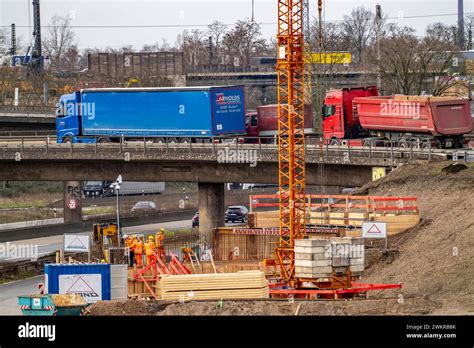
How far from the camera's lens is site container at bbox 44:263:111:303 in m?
37.0

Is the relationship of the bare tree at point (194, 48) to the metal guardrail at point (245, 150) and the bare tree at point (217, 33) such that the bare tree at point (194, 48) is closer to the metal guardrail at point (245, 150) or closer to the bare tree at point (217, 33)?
the bare tree at point (217, 33)

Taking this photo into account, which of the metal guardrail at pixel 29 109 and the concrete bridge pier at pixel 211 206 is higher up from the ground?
the metal guardrail at pixel 29 109

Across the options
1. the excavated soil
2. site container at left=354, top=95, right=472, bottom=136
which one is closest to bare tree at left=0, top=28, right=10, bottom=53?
site container at left=354, top=95, right=472, bottom=136

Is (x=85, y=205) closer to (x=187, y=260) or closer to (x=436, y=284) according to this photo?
(x=187, y=260)

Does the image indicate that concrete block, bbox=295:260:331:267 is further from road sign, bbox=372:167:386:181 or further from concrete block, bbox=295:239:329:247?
road sign, bbox=372:167:386:181

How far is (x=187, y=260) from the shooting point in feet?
155

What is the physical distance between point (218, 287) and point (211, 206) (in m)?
30.4

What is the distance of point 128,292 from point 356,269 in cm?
828

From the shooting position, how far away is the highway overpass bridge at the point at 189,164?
59.3 meters

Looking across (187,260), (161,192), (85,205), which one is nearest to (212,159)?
(187,260)

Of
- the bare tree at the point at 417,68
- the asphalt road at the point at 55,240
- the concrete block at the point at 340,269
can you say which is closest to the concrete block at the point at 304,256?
the concrete block at the point at 340,269

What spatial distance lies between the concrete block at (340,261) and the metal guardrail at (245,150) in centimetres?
2055

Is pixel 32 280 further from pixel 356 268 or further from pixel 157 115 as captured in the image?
pixel 356 268
